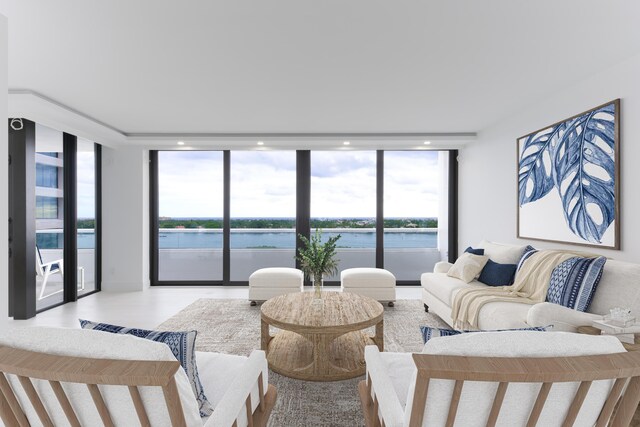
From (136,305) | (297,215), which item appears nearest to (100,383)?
(136,305)

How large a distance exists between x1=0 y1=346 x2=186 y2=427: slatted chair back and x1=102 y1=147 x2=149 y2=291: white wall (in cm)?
498

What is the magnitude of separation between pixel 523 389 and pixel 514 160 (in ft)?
13.1

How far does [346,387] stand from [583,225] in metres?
2.64

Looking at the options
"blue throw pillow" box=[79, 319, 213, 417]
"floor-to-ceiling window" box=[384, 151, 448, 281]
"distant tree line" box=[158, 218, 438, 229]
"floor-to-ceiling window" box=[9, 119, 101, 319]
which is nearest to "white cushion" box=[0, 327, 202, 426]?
"blue throw pillow" box=[79, 319, 213, 417]

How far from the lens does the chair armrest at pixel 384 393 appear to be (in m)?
1.21

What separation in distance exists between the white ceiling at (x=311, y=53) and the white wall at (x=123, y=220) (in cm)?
160

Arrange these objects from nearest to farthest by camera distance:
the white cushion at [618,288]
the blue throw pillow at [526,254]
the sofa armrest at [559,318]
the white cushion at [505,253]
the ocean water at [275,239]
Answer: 1. the sofa armrest at [559,318]
2. the white cushion at [618,288]
3. the blue throw pillow at [526,254]
4. the white cushion at [505,253]
5. the ocean water at [275,239]

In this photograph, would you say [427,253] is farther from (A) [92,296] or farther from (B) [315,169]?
(A) [92,296]

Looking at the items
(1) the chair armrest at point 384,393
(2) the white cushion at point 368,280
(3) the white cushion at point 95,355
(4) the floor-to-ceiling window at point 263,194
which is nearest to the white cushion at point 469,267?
(2) the white cushion at point 368,280

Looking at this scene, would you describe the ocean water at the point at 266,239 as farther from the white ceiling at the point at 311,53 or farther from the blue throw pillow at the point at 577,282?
the blue throw pillow at the point at 577,282

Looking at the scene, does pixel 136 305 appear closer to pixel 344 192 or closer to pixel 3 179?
pixel 3 179

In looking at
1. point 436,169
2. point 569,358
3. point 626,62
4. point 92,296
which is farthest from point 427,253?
point 569,358

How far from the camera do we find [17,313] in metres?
4.11

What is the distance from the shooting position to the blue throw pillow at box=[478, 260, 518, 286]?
12.2ft
